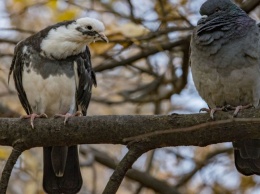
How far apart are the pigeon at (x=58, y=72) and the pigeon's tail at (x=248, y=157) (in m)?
1.22

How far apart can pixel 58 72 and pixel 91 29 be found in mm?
434

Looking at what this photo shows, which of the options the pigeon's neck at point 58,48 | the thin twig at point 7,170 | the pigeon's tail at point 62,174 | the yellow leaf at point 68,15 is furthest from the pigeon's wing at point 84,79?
the thin twig at point 7,170

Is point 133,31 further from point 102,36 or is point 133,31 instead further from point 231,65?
point 231,65

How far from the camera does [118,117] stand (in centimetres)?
379

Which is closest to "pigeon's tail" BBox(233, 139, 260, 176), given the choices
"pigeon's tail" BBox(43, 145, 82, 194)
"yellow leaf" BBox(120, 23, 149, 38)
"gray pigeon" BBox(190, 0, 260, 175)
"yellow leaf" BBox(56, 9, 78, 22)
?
"gray pigeon" BBox(190, 0, 260, 175)

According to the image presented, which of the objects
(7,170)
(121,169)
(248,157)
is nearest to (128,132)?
(121,169)

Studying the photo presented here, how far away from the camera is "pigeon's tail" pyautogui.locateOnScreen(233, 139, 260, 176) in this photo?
477 centimetres

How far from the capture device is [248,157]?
481cm

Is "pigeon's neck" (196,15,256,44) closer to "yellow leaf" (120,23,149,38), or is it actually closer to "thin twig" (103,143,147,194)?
"yellow leaf" (120,23,149,38)

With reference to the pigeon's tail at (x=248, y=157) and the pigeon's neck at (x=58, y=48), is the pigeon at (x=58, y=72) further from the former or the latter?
the pigeon's tail at (x=248, y=157)

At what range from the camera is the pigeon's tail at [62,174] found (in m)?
4.82

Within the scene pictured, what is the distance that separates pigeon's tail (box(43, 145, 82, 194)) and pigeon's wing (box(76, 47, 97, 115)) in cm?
40

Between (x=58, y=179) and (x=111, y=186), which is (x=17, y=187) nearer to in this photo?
(x=58, y=179)

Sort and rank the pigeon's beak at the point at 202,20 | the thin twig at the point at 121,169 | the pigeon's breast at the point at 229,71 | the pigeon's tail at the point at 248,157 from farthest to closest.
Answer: the pigeon's beak at the point at 202,20, the pigeon's tail at the point at 248,157, the pigeon's breast at the point at 229,71, the thin twig at the point at 121,169
